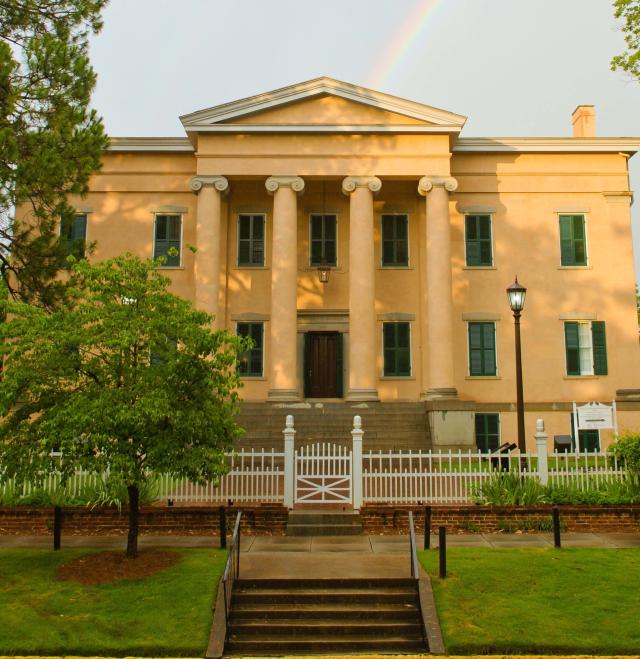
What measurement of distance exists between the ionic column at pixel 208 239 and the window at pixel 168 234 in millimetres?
1617

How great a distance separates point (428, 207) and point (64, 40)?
41.4ft

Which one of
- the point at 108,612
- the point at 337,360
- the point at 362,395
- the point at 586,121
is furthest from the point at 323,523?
the point at 586,121

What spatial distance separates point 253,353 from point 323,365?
8.24ft

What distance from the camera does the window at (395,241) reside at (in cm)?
2738

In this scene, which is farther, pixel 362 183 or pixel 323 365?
pixel 323 365

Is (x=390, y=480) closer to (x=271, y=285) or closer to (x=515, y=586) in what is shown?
(x=515, y=586)

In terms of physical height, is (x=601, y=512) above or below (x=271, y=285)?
below

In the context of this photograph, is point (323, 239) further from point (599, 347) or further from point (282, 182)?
point (599, 347)

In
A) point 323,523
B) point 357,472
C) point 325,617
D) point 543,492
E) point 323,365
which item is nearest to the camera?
point 325,617

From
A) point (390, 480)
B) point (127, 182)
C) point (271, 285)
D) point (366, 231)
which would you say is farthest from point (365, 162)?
point (390, 480)

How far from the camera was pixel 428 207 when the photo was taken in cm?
2550

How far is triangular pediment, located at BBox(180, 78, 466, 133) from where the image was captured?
2534 cm

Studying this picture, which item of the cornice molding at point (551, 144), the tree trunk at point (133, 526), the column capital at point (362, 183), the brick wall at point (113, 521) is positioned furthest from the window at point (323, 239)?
the tree trunk at point (133, 526)

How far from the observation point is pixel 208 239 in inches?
990
